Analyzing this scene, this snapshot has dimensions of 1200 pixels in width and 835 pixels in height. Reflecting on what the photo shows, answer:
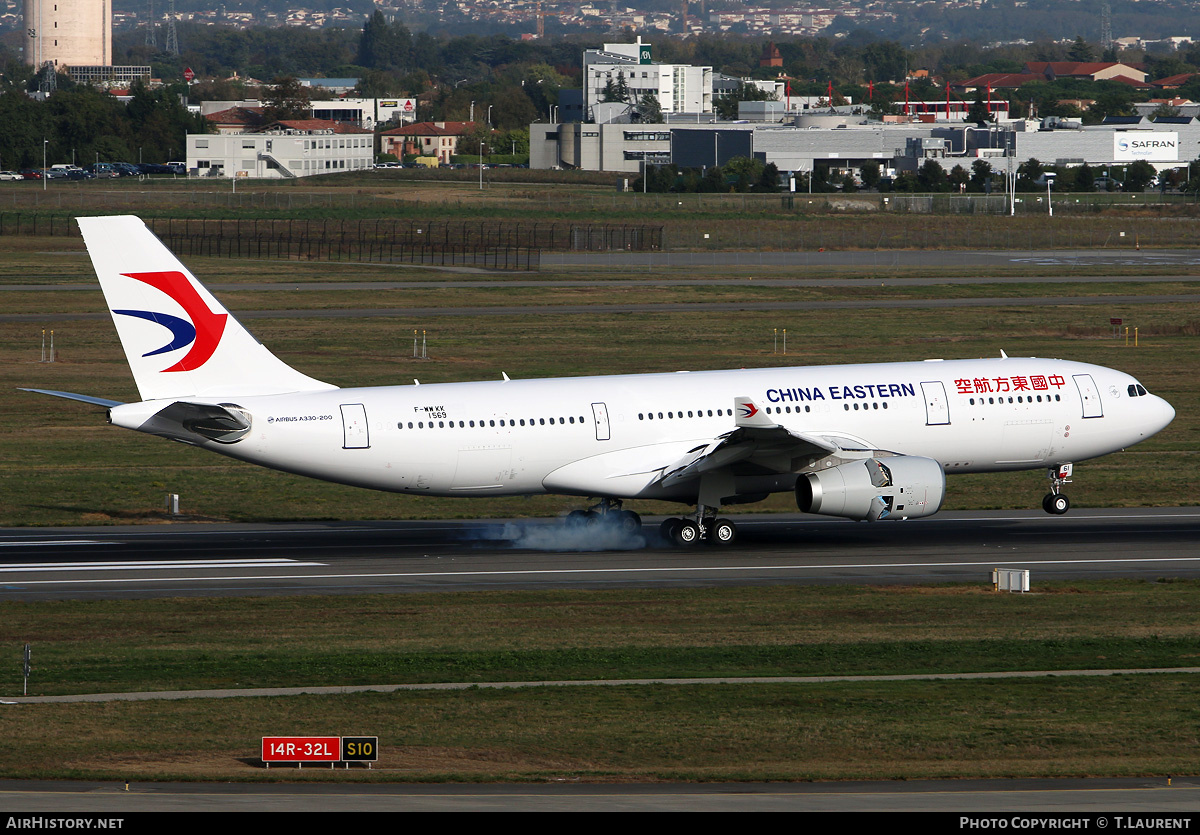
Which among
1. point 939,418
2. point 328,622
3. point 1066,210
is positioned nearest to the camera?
point 328,622

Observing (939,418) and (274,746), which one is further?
(939,418)

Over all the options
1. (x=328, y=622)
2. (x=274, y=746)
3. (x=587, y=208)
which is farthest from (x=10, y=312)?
(x=587, y=208)

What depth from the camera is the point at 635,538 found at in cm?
4253

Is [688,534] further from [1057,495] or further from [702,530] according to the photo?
[1057,495]

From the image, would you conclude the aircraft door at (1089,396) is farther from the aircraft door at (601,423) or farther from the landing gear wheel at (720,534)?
the aircraft door at (601,423)

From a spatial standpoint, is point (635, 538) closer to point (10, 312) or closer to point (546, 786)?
point (546, 786)

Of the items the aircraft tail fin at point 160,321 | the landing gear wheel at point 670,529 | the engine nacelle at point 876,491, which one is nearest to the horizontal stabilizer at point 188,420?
the aircraft tail fin at point 160,321

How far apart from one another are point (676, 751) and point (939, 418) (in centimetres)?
2210

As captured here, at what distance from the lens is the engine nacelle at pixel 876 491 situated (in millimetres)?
39312

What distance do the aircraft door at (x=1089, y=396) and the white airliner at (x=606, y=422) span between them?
3.1 inches

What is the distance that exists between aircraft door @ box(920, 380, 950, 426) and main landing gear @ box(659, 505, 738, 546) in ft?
20.0

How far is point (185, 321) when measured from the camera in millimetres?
38594

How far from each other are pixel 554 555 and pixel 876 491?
823 cm

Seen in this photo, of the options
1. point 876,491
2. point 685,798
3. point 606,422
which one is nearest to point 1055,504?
point 876,491
